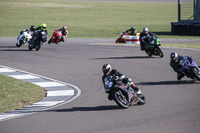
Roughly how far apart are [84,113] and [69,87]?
151 inches

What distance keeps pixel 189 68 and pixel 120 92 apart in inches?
162

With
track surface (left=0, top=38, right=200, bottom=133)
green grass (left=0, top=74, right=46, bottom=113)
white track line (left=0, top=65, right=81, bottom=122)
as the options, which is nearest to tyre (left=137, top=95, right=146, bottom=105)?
track surface (left=0, top=38, right=200, bottom=133)

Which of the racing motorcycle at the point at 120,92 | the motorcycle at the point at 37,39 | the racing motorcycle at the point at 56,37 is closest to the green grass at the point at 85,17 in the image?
the racing motorcycle at the point at 56,37

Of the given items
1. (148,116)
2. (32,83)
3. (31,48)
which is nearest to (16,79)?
(32,83)

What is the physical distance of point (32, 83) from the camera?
14.9m

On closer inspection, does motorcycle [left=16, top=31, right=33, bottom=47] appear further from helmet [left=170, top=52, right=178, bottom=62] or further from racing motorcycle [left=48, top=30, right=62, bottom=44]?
helmet [left=170, top=52, right=178, bottom=62]

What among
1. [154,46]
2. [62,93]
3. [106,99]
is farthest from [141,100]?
[154,46]

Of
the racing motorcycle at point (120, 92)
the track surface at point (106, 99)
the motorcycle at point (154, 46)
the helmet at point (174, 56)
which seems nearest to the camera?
the track surface at point (106, 99)

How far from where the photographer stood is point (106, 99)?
39.2 ft

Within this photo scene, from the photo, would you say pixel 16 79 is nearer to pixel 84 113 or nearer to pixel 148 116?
pixel 84 113

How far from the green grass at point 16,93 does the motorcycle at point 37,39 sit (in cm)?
925

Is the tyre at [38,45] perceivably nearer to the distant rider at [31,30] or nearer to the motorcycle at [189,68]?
the distant rider at [31,30]

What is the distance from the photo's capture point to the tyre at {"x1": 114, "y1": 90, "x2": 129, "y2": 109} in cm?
1055

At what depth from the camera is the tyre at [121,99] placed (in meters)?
10.5
